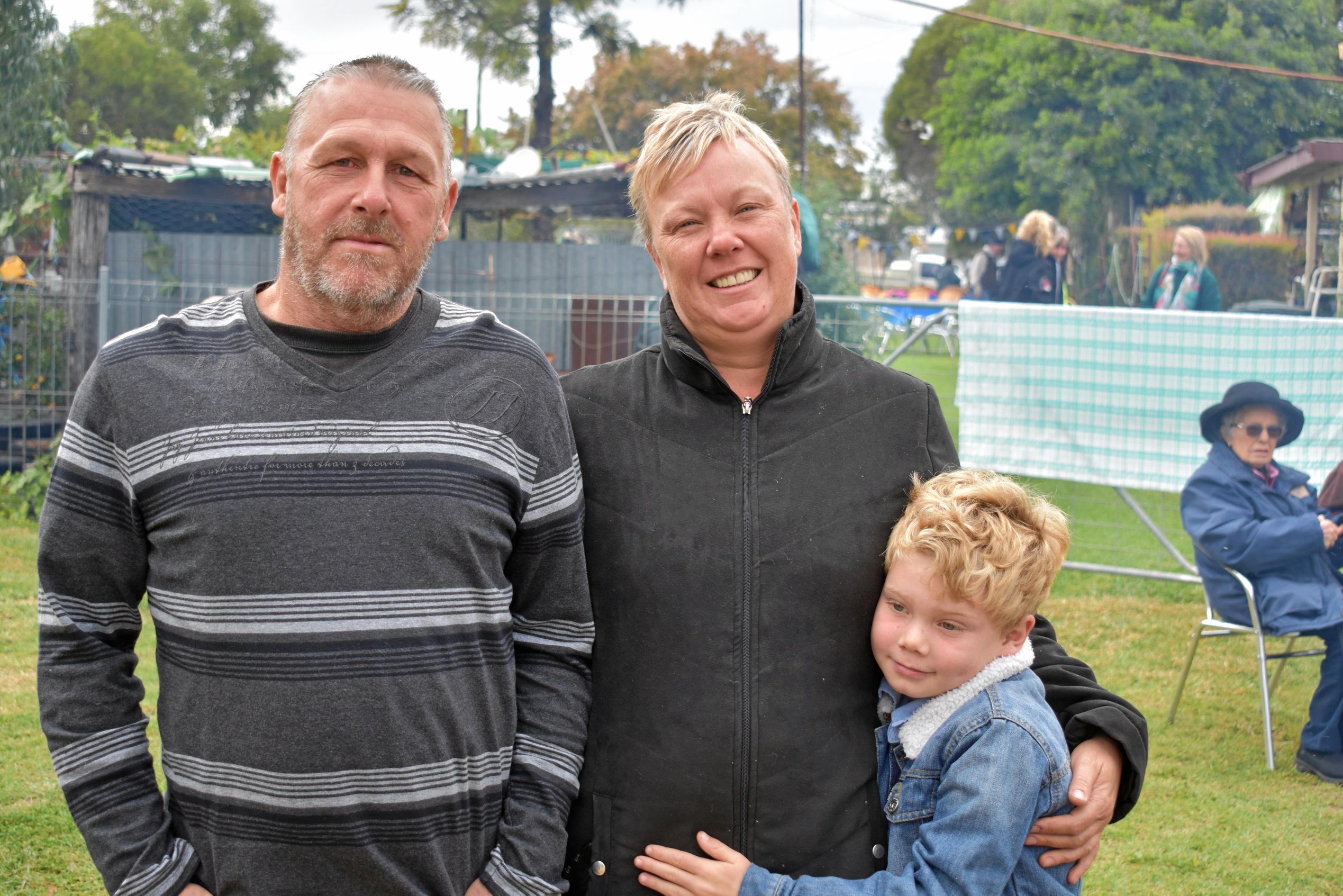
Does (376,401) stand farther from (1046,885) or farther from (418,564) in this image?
(1046,885)

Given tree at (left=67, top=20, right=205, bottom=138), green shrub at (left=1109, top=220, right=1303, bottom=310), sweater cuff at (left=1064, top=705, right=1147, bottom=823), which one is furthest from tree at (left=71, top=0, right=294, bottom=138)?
sweater cuff at (left=1064, top=705, right=1147, bottom=823)

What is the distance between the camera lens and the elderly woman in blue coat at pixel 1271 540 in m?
4.93

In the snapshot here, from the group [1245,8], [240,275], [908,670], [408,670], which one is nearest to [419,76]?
[408,670]

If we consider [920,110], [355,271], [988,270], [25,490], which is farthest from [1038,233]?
[920,110]

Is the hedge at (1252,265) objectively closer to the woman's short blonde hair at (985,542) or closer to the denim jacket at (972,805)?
the woman's short blonde hair at (985,542)

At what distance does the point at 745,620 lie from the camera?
6.58 ft

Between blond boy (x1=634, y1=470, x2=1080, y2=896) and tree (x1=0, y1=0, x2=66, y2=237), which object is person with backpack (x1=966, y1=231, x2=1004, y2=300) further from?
blond boy (x1=634, y1=470, x2=1080, y2=896)

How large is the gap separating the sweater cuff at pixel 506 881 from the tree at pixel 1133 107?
2505 centimetres

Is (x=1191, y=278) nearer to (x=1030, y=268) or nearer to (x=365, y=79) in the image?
(x=1030, y=268)

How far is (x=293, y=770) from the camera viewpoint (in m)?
1.75

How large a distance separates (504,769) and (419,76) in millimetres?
1195

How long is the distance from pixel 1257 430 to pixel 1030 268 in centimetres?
702

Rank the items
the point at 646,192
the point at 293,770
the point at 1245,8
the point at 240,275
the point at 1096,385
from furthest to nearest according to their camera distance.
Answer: the point at 1245,8 → the point at 240,275 → the point at 1096,385 → the point at 646,192 → the point at 293,770

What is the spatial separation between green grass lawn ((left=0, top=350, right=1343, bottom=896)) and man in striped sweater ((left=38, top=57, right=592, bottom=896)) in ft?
7.93
